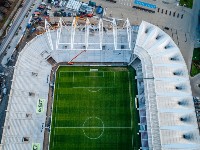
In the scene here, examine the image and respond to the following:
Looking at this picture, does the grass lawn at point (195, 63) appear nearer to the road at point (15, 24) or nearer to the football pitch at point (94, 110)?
the football pitch at point (94, 110)

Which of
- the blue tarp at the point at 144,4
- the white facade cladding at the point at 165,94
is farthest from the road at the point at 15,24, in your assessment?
the white facade cladding at the point at 165,94

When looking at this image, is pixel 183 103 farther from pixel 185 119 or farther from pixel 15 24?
pixel 15 24

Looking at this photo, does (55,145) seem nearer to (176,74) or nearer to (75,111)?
(75,111)

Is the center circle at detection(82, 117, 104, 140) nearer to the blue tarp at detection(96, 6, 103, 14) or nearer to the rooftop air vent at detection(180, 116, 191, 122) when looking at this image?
the rooftop air vent at detection(180, 116, 191, 122)

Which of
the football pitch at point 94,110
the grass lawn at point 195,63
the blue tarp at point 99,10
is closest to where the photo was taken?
the football pitch at point 94,110

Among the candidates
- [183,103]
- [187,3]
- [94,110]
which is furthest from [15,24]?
[183,103]

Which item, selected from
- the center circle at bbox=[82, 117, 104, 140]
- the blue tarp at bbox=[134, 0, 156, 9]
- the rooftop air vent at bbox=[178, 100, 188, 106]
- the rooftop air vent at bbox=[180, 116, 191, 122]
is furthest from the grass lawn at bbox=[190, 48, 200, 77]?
the center circle at bbox=[82, 117, 104, 140]

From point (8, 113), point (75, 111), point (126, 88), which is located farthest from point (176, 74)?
point (8, 113)
